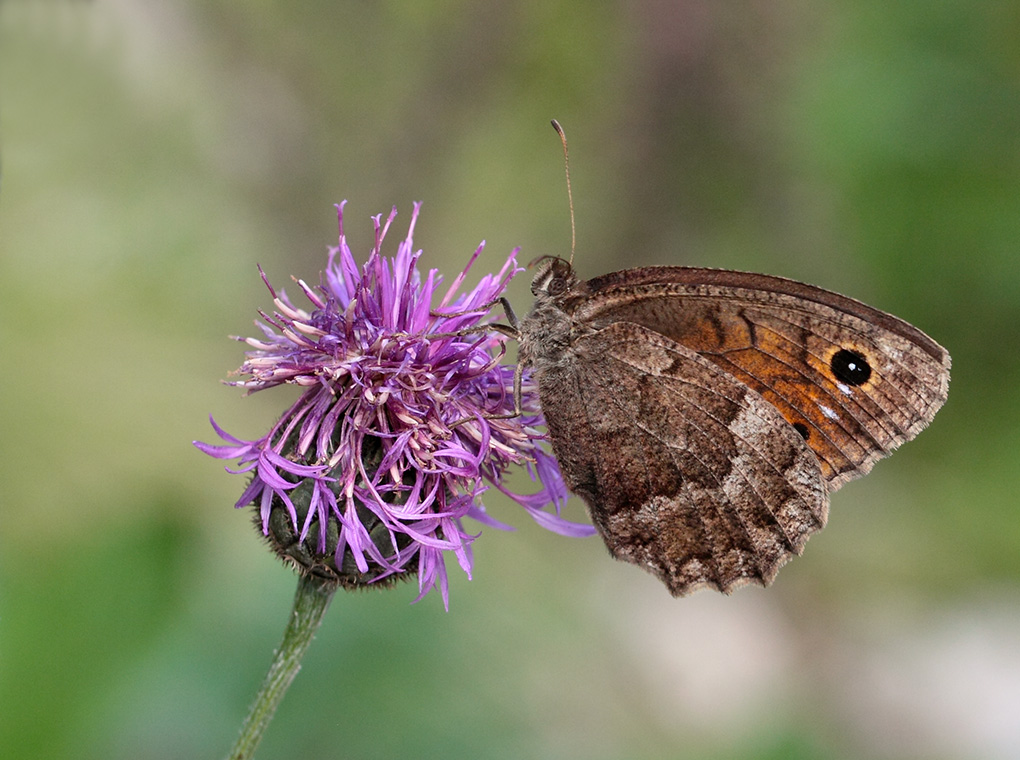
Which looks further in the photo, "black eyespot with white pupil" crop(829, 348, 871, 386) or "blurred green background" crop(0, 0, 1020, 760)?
"blurred green background" crop(0, 0, 1020, 760)

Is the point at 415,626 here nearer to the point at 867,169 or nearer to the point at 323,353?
the point at 323,353

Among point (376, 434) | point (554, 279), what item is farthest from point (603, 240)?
point (376, 434)

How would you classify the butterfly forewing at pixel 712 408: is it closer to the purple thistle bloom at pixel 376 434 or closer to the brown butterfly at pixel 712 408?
the brown butterfly at pixel 712 408

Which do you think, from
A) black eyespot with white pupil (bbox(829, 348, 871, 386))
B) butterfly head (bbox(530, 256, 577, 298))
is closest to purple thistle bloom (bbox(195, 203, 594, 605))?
butterfly head (bbox(530, 256, 577, 298))

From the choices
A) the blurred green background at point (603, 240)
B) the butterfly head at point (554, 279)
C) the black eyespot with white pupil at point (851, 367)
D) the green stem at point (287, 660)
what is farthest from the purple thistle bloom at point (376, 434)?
the blurred green background at point (603, 240)

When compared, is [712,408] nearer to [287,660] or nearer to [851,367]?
[851,367]

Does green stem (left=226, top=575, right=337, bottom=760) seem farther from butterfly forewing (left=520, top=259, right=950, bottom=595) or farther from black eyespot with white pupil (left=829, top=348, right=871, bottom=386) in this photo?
black eyespot with white pupil (left=829, top=348, right=871, bottom=386)

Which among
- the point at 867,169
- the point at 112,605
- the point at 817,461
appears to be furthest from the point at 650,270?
the point at 867,169
